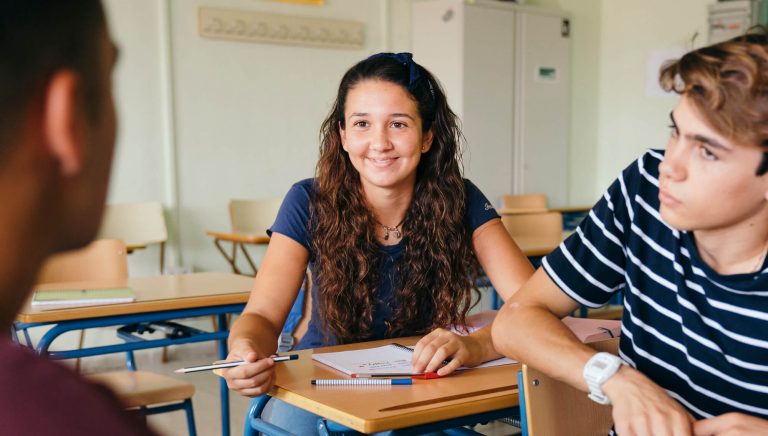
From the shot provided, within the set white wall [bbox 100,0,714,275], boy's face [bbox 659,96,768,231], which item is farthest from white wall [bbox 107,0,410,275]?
boy's face [bbox 659,96,768,231]

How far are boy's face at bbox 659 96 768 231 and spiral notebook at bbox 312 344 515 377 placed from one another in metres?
0.60

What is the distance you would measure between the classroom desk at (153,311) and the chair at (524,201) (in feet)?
12.2

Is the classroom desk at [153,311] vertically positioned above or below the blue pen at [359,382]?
below

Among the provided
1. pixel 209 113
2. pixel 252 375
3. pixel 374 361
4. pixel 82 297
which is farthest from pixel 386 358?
pixel 209 113

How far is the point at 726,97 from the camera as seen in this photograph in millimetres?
1127

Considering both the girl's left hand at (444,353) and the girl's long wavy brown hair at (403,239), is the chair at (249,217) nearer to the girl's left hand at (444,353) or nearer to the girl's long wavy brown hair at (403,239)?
the girl's long wavy brown hair at (403,239)

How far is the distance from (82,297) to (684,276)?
1781mm

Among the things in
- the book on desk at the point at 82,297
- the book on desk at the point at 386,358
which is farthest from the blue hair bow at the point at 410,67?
the book on desk at the point at 82,297

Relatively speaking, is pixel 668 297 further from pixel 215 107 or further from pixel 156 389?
pixel 215 107

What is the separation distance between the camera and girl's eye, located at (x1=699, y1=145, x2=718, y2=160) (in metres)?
1.15

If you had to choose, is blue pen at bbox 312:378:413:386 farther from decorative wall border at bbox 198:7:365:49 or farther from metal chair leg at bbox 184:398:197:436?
decorative wall border at bbox 198:7:365:49

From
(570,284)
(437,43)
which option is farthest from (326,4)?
(570,284)

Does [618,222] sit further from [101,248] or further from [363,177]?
[101,248]

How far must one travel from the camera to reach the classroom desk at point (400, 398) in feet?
4.31
